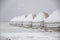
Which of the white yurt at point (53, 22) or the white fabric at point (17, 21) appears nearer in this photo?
the white yurt at point (53, 22)

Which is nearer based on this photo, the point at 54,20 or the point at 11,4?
the point at 54,20

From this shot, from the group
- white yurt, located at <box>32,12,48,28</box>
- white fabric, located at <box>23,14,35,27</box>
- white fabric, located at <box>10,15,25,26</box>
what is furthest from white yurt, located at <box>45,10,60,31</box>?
white fabric, located at <box>10,15,25,26</box>

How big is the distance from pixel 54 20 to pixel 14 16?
44cm

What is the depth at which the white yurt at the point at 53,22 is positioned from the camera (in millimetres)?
968

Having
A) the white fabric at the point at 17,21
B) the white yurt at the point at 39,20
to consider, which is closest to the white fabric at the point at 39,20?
the white yurt at the point at 39,20

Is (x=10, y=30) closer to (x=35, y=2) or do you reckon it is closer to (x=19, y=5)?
(x=19, y=5)

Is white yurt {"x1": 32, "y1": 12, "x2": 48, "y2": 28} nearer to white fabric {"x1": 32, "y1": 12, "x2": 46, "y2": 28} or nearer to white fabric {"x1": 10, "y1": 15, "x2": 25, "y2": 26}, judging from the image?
white fabric {"x1": 32, "y1": 12, "x2": 46, "y2": 28}

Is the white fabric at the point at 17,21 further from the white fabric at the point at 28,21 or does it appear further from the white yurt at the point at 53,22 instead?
the white yurt at the point at 53,22

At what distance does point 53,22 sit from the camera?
98 centimetres

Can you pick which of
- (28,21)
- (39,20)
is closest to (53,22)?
(39,20)

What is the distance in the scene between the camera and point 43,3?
107 centimetres

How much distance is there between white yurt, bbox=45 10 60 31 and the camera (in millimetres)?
968

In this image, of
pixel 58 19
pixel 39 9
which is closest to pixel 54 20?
pixel 58 19

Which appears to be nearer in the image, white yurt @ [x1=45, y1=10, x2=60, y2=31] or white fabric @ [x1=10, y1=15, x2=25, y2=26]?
white yurt @ [x1=45, y1=10, x2=60, y2=31]
